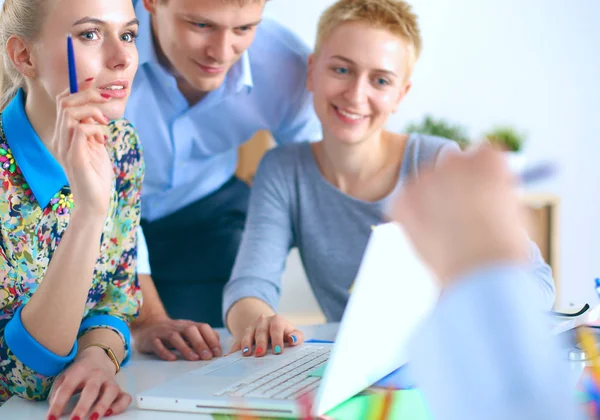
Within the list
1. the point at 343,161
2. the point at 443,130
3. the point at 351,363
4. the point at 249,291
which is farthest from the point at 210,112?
the point at 443,130

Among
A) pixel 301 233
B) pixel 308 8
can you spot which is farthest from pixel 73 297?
pixel 308 8

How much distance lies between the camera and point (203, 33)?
147cm

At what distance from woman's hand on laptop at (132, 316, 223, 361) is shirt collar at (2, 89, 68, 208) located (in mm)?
271

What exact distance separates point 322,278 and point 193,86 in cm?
52

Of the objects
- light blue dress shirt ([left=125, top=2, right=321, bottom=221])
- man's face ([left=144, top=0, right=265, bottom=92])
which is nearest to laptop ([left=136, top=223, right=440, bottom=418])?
man's face ([left=144, top=0, right=265, bottom=92])

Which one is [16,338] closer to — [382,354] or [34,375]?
[34,375]

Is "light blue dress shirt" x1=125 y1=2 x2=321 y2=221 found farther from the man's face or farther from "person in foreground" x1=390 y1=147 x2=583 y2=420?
"person in foreground" x1=390 y1=147 x2=583 y2=420

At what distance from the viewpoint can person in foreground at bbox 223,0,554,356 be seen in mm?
1463

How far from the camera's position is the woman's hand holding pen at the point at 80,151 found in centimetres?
92

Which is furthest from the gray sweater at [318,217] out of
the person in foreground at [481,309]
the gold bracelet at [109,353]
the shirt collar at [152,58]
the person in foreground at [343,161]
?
the person in foreground at [481,309]

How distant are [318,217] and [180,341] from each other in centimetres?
51

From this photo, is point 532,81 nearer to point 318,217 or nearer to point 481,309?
point 318,217

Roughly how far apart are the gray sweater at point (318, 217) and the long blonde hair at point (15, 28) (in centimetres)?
53

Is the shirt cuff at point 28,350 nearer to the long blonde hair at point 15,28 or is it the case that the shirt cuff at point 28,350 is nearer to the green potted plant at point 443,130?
the long blonde hair at point 15,28
